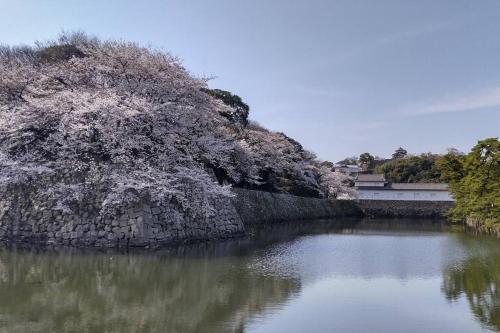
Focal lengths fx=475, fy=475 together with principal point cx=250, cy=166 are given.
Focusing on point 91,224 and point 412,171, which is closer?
point 91,224

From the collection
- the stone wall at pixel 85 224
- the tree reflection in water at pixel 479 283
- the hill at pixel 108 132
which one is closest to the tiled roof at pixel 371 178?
the tree reflection in water at pixel 479 283

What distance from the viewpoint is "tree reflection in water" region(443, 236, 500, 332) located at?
6.82 m

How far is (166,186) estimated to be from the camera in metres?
13.1

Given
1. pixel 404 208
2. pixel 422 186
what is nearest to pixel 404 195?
pixel 422 186

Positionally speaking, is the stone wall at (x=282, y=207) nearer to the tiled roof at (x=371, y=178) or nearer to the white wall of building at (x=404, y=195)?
the white wall of building at (x=404, y=195)

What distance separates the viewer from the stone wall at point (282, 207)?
75.4 ft

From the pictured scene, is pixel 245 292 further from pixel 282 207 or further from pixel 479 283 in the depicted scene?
pixel 282 207

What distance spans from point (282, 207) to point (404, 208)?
15.7 m

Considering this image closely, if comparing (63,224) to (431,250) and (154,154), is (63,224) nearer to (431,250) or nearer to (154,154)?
(154,154)

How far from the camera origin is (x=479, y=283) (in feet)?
30.1

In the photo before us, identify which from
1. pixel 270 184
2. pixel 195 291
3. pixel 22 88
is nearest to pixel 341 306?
pixel 195 291

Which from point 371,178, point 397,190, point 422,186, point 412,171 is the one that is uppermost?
point 412,171

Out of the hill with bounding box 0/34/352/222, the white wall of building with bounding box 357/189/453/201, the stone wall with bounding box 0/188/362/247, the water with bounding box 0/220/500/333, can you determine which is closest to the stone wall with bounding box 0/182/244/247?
the stone wall with bounding box 0/188/362/247

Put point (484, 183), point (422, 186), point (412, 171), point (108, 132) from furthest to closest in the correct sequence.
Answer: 1. point (412, 171)
2. point (422, 186)
3. point (484, 183)
4. point (108, 132)
